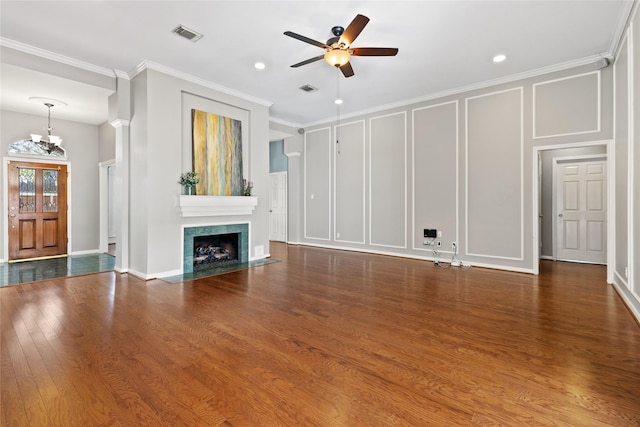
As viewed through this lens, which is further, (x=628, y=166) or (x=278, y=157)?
(x=278, y=157)

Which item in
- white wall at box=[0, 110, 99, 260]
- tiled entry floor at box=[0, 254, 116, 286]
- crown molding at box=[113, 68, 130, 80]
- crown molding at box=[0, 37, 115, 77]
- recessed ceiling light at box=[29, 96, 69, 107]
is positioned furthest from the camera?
white wall at box=[0, 110, 99, 260]

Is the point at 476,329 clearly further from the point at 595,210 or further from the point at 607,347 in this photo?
the point at 595,210

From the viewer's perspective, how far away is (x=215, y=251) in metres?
5.67

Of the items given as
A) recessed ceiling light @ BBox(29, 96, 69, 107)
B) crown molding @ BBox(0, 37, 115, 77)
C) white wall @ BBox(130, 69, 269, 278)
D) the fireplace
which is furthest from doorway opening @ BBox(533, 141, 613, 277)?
recessed ceiling light @ BBox(29, 96, 69, 107)

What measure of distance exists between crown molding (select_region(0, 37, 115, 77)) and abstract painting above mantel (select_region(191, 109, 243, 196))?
138cm

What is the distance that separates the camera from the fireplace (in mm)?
4965

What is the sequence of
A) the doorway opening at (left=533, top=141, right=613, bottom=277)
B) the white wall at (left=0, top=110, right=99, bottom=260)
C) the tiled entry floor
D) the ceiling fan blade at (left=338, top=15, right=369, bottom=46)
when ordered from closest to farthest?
1. the ceiling fan blade at (left=338, top=15, right=369, bottom=46)
2. the tiled entry floor
3. the doorway opening at (left=533, top=141, right=613, bottom=277)
4. the white wall at (left=0, top=110, right=99, bottom=260)

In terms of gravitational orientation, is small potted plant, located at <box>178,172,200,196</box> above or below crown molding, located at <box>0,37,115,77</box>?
below

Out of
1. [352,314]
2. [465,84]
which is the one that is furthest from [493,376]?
[465,84]

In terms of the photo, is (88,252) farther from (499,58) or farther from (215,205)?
(499,58)

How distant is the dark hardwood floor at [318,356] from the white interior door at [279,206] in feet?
15.9

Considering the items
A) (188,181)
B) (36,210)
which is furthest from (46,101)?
(188,181)

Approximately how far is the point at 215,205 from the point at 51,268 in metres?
→ 3.04

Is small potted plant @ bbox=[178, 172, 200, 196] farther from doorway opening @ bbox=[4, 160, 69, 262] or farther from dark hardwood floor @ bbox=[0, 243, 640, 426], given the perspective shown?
doorway opening @ bbox=[4, 160, 69, 262]
